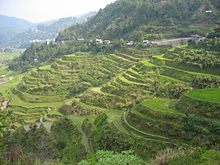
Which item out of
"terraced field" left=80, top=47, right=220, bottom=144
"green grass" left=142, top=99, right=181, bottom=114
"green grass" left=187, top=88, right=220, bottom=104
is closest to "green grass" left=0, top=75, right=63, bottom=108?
"terraced field" left=80, top=47, right=220, bottom=144

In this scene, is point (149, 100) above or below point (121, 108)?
above

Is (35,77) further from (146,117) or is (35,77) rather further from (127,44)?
(146,117)

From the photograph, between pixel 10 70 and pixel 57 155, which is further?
pixel 10 70

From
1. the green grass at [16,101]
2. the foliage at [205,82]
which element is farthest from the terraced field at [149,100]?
the green grass at [16,101]

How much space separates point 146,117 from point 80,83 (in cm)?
1467

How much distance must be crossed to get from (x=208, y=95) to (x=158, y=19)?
29.4 meters

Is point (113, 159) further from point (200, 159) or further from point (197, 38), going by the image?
point (197, 38)

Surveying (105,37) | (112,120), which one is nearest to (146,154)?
(112,120)

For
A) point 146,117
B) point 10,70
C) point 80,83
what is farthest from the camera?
point 10,70

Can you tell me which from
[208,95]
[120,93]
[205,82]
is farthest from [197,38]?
[208,95]

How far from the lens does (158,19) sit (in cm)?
4441

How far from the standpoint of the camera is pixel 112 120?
65.6 ft

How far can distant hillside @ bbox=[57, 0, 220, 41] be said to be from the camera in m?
38.5

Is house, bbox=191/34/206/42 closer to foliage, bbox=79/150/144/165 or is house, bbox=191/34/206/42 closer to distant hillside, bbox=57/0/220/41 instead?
distant hillside, bbox=57/0/220/41
